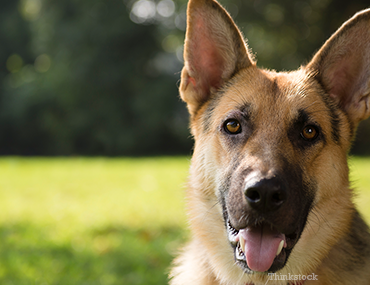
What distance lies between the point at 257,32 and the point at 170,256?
18391 mm

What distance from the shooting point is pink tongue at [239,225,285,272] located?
257cm

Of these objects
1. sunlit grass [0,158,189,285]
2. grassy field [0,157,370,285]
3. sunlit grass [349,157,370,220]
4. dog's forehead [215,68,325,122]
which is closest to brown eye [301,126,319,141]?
dog's forehead [215,68,325,122]

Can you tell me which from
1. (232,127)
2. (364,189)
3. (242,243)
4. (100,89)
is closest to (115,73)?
(100,89)

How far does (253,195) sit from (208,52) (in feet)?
5.20

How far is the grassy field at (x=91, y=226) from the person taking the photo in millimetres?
4659

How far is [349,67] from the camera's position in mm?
3229

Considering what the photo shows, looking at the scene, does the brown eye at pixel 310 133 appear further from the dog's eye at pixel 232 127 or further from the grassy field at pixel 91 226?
the grassy field at pixel 91 226

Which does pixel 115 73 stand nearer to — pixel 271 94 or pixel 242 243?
pixel 271 94

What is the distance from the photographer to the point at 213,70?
141 inches

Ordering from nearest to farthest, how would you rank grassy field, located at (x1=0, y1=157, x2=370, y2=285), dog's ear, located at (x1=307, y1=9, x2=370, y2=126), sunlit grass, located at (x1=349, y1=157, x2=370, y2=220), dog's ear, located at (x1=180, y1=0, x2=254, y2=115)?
dog's ear, located at (x1=307, y1=9, x2=370, y2=126), dog's ear, located at (x1=180, y1=0, x2=254, y2=115), grassy field, located at (x1=0, y1=157, x2=370, y2=285), sunlit grass, located at (x1=349, y1=157, x2=370, y2=220)

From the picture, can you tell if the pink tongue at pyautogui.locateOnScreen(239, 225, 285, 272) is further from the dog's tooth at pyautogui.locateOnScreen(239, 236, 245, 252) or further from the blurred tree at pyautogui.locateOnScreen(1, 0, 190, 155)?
the blurred tree at pyautogui.locateOnScreen(1, 0, 190, 155)

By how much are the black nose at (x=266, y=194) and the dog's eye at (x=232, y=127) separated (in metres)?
0.70

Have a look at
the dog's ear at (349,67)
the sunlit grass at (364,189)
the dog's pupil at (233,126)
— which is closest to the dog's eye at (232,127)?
the dog's pupil at (233,126)

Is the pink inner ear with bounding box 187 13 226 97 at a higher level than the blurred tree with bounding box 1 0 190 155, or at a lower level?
higher
